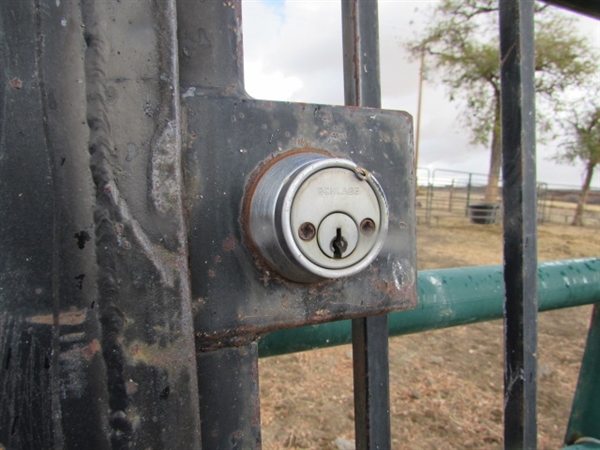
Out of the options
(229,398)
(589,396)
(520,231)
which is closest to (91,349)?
(229,398)

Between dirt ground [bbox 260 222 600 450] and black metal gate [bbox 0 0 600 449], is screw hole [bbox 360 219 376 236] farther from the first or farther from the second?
dirt ground [bbox 260 222 600 450]

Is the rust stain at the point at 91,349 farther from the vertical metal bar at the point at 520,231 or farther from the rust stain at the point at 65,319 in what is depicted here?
the vertical metal bar at the point at 520,231


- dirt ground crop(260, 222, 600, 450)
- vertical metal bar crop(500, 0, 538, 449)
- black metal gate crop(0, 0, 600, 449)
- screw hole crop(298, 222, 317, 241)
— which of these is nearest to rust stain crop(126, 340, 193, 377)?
black metal gate crop(0, 0, 600, 449)

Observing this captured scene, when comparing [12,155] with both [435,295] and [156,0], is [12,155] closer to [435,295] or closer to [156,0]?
[156,0]

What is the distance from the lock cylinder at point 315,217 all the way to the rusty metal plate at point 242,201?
0.05ft

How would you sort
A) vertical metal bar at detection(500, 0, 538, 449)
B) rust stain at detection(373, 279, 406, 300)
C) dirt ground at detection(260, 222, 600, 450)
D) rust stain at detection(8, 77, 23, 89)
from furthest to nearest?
1. dirt ground at detection(260, 222, 600, 450)
2. vertical metal bar at detection(500, 0, 538, 449)
3. rust stain at detection(373, 279, 406, 300)
4. rust stain at detection(8, 77, 23, 89)

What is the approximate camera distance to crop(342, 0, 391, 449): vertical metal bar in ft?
1.66

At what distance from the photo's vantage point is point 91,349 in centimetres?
30

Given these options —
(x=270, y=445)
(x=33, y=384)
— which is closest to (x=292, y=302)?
(x=33, y=384)

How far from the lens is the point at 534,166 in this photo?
2.02 ft

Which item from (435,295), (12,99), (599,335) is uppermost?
(12,99)

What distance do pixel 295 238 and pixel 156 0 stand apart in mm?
194

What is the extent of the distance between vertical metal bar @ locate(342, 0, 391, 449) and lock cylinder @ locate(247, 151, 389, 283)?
0.19 metres

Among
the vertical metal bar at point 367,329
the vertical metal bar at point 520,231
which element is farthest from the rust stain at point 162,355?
the vertical metal bar at point 520,231
